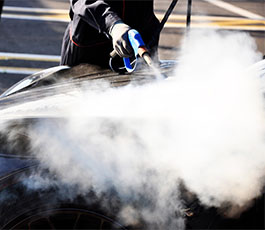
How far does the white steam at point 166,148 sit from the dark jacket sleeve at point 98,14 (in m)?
0.66

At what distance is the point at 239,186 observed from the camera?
1646 mm

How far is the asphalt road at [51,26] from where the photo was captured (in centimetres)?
526

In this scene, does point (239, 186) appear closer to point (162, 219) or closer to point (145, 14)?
point (162, 219)

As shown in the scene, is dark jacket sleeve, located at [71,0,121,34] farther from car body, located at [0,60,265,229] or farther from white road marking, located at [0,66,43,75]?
white road marking, located at [0,66,43,75]

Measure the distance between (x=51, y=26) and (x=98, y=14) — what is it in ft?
13.3

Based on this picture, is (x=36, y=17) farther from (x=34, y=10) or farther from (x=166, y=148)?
(x=166, y=148)

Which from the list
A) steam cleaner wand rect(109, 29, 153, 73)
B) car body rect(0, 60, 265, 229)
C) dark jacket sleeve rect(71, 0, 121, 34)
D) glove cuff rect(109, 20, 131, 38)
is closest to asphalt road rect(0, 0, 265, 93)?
dark jacket sleeve rect(71, 0, 121, 34)

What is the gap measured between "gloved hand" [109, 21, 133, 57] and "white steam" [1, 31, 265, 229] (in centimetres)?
42

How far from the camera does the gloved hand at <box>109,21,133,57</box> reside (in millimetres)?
2201

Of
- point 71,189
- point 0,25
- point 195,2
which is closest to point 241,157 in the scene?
point 71,189

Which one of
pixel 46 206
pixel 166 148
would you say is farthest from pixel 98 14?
pixel 46 206

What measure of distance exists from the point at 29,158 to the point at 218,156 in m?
0.77

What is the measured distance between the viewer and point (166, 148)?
5.60 feet

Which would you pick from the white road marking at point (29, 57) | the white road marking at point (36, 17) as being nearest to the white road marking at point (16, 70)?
the white road marking at point (29, 57)
